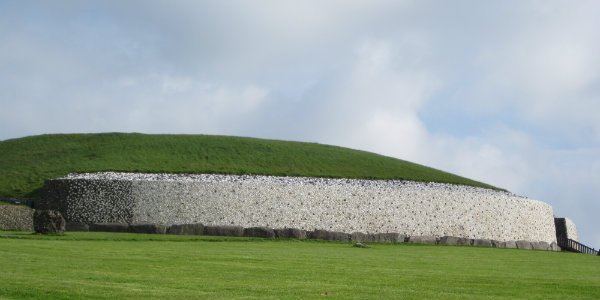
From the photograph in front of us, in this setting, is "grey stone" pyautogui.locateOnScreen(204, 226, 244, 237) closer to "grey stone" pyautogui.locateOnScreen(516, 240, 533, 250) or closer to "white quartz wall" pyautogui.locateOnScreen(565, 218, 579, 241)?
"grey stone" pyautogui.locateOnScreen(516, 240, 533, 250)

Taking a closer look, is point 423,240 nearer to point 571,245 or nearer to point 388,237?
point 388,237

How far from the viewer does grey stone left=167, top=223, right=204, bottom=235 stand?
31.7m

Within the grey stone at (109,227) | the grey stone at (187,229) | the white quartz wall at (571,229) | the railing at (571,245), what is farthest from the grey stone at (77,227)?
the white quartz wall at (571,229)

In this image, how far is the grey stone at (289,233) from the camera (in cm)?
3128

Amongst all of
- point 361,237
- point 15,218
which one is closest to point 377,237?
point 361,237

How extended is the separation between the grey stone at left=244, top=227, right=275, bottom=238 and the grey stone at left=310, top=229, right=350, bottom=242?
6.76ft

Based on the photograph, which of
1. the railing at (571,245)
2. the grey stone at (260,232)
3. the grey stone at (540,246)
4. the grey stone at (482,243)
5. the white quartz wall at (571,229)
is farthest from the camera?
the white quartz wall at (571,229)

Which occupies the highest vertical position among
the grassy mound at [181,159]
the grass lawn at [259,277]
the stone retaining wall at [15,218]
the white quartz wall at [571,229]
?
the grassy mound at [181,159]

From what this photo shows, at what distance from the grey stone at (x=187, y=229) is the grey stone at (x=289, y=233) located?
12.5ft

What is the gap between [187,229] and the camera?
104 feet

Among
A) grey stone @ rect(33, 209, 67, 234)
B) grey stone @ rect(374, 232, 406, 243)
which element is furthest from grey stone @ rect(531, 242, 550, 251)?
grey stone @ rect(33, 209, 67, 234)

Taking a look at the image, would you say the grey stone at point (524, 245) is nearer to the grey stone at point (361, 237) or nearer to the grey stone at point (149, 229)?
the grey stone at point (361, 237)

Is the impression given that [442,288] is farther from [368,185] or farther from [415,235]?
[368,185]

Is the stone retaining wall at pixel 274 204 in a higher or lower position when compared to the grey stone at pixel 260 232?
higher
